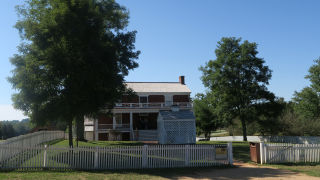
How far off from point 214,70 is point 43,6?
24730 mm

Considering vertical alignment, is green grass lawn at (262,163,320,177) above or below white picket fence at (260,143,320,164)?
below

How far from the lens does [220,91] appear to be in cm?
3506

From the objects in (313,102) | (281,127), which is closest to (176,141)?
(281,127)

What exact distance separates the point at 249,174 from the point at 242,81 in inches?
973

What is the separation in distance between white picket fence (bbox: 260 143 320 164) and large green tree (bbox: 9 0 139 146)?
9.48 meters

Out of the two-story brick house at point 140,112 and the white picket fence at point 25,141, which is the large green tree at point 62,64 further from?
the two-story brick house at point 140,112

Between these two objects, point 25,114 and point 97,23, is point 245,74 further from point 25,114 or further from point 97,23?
point 25,114

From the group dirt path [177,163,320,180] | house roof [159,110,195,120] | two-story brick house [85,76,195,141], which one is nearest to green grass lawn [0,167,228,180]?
dirt path [177,163,320,180]

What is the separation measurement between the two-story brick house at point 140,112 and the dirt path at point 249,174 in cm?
1835

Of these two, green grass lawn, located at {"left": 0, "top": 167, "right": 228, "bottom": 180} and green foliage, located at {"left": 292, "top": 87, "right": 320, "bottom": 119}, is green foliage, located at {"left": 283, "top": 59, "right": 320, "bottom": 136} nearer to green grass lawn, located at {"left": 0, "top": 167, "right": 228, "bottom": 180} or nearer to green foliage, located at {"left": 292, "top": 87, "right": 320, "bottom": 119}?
green foliage, located at {"left": 292, "top": 87, "right": 320, "bottom": 119}

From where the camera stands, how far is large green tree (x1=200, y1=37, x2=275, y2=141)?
33.4 meters

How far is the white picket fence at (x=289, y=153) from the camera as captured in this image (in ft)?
44.7

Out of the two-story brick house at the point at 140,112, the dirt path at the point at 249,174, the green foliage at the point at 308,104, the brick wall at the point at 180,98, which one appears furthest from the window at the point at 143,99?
the green foliage at the point at 308,104

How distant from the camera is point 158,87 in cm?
3784
